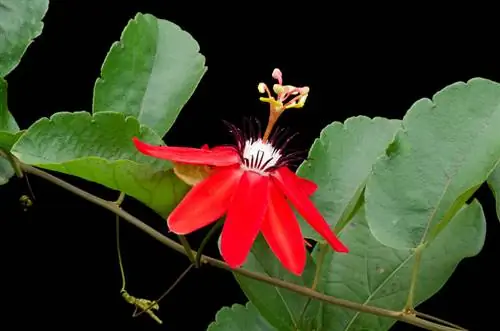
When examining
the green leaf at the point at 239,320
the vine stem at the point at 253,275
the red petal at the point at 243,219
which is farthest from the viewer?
the green leaf at the point at 239,320

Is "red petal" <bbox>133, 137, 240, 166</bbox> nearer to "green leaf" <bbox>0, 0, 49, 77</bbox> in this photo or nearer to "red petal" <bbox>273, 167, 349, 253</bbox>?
"red petal" <bbox>273, 167, 349, 253</bbox>

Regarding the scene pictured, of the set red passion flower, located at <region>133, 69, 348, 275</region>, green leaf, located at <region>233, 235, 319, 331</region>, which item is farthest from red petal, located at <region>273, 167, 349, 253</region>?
green leaf, located at <region>233, 235, 319, 331</region>

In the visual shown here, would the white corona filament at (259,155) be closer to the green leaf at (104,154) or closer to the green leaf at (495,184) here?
the green leaf at (104,154)

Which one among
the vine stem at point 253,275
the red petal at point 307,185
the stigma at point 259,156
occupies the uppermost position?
the stigma at point 259,156

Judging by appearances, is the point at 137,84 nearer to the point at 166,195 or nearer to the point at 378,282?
the point at 166,195

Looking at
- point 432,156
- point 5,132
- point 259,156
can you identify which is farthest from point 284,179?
point 5,132

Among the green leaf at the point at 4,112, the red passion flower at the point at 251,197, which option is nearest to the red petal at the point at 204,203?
the red passion flower at the point at 251,197
